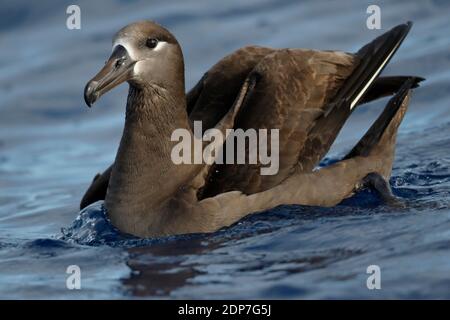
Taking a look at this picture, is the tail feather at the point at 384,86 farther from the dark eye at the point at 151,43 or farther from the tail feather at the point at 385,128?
the dark eye at the point at 151,43

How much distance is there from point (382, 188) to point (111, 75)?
2.38m

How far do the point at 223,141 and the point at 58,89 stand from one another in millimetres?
6410

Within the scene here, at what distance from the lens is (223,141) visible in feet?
27.8

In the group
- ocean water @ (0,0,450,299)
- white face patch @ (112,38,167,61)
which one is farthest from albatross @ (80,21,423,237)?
ocean water @ (0,0,450,299)

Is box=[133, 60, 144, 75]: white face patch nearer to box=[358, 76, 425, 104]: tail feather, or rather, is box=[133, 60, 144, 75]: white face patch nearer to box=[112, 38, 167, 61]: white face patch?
box=[112, 38, 167, 61]: white face patch

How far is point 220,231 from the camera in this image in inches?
320

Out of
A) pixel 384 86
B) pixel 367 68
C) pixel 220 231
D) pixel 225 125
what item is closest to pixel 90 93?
pixel 225 125

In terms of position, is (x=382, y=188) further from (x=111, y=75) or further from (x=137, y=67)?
(x=111, y=75)

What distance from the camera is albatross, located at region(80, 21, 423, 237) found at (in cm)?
818

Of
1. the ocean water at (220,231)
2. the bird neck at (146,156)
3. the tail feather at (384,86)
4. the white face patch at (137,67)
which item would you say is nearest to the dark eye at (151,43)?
the white face patch at (137,67)

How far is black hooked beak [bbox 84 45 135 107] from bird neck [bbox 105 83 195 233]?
10.8 inches

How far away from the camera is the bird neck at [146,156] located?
830cm
